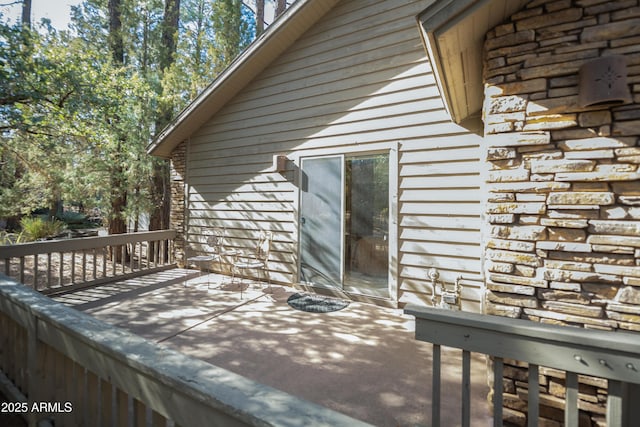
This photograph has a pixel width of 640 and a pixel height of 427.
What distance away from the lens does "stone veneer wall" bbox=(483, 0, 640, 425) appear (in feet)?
5.71

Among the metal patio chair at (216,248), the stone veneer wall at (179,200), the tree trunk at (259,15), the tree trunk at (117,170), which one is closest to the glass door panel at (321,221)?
the metal patio chair at (216,248)

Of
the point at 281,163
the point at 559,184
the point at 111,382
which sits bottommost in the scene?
the point at 111,382

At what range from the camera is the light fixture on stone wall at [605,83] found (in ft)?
5.53

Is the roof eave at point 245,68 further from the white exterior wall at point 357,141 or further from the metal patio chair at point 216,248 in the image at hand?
the metal patio chair at point 216,248

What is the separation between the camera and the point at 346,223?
4.61m

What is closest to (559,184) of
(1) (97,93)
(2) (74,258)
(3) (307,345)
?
(3) (307,345)

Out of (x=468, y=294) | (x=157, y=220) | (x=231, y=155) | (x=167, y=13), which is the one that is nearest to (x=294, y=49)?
(x=231, y=155)

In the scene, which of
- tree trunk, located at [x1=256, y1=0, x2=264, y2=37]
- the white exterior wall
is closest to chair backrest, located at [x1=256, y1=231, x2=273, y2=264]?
the white exterior wall

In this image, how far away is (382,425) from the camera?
6.59 feet

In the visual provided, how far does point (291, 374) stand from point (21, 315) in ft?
6.04

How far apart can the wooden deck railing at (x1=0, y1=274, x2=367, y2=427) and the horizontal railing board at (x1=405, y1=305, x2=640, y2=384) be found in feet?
2.58

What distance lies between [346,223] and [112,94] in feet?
20.8

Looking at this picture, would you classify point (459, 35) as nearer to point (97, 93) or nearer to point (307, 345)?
point (307, 345)

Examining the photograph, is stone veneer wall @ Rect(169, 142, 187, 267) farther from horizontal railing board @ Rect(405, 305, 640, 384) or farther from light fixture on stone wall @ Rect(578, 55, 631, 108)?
light fixture on stone wall @ Rect(578, 55, 631, 108)
